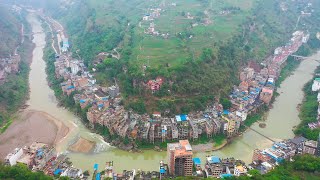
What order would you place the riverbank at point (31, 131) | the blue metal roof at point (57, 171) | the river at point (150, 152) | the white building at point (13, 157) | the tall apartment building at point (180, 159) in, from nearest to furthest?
the tall apartment building at point (180, 159) < the blue metal roof at point (57, 171) < the white building at point (13, 157) < the river at point (150, 152) < the riverbank at point (31, 131)

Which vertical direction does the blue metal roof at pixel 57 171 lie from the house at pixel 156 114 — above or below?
below

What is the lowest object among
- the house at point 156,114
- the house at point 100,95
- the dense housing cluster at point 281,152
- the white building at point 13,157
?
the white building at point 13,157

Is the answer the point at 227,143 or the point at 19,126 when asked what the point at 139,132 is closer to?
the point at 227,143

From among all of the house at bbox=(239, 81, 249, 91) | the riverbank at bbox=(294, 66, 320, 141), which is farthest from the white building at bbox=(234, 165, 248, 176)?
the house at bbox=(239, 81, 249, 91)

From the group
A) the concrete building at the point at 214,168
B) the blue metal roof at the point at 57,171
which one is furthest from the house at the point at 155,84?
the blue metal roof at the point at 57,171

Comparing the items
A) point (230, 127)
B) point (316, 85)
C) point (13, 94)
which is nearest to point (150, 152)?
point (230, 127)

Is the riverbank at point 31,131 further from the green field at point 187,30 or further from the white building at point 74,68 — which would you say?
the green field at point 187,30

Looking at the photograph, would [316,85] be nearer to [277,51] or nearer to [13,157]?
[277,51]
